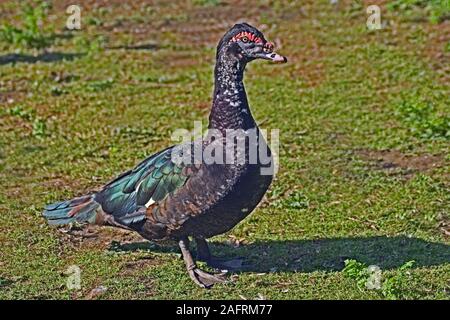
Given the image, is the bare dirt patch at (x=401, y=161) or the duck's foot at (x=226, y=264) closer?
the duck's foot at (x=226, y=264)

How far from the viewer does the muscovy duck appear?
6.98 metres

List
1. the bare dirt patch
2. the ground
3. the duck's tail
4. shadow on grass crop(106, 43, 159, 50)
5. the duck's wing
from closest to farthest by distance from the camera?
the duck's wing
the ground
the duck's tail
the bare dirt patch
shadow on grass crop(106, 43, 159, 50)

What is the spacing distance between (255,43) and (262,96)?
198 inches

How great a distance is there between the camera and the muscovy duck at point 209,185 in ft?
22.9

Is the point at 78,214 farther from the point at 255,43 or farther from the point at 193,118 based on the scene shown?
the point at 193,118

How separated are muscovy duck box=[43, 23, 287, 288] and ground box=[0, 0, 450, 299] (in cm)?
34

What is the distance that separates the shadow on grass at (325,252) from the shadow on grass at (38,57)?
6.19 meters

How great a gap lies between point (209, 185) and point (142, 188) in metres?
0.67

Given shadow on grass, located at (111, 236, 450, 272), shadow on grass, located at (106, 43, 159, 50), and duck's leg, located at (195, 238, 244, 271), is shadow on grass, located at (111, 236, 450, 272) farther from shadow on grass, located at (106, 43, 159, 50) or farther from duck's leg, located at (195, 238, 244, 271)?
shadow on grass, located at (106, 43, 159, 50)

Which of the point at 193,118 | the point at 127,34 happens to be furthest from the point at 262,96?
the point at 127,34

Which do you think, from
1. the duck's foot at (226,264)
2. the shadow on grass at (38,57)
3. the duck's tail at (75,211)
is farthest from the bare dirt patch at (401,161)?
the shadow on grass at (38,57)

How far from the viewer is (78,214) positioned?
7754mm

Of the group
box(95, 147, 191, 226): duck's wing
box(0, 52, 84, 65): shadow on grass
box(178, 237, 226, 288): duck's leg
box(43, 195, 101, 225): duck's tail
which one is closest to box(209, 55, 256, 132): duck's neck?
box(95, 147, 191, 226): duck's wing

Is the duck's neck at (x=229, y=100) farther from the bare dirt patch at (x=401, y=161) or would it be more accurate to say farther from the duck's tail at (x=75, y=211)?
the bare dirt patch at (x=401, y=161)
